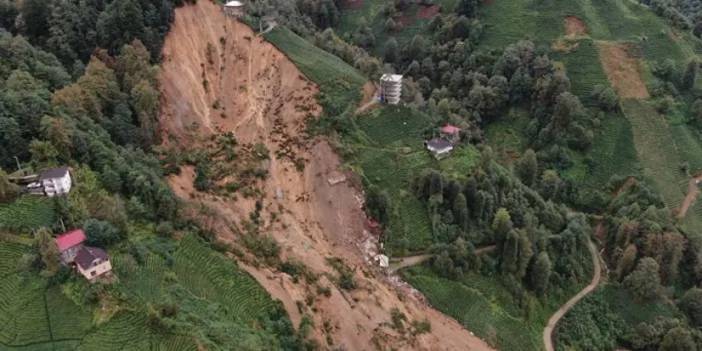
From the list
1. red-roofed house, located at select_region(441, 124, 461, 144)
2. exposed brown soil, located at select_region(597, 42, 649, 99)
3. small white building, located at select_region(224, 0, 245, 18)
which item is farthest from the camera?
exposed brown soil, located at select_region(597, 42, 649, 99)

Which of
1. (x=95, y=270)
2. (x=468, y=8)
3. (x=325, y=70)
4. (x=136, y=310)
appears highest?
(x=95, y=270)

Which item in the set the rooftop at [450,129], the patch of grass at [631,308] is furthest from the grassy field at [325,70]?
the patch of grass at [631,308]

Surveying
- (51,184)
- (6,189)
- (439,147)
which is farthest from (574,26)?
(6,189)

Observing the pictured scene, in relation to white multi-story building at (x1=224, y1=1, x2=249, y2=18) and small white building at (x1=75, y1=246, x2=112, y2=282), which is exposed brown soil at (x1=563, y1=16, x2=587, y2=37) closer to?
white multi-story building at (x1=224, y1=1, x2=249, y2=18)

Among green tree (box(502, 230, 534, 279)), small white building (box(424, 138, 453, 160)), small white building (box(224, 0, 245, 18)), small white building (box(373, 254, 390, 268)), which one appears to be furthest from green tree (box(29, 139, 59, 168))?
green tree (box(502, 230, 534, 279))

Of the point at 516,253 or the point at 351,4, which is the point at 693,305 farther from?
the point at 351,4

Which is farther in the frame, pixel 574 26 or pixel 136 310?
pixel 574 26
